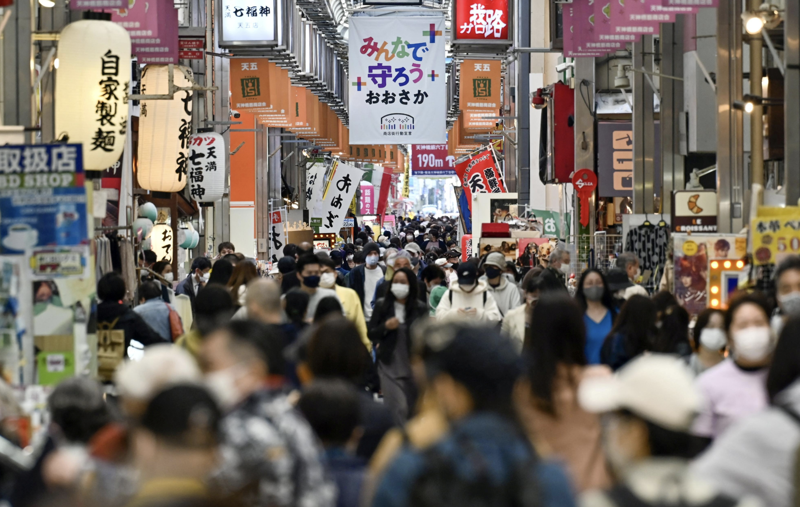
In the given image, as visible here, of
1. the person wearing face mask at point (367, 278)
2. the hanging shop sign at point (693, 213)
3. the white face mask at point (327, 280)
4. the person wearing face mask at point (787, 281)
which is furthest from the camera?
the person wearing face mask at point (367, 278)

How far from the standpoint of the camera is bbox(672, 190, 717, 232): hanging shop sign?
12391mm

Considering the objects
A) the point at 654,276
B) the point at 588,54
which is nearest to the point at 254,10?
the point at 588,54

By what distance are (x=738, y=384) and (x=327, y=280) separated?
465 centimetres

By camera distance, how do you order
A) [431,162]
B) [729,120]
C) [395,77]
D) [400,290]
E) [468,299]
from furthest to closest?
[431,162] < [395,77] < [729,120] < [468,299] < [400,290]

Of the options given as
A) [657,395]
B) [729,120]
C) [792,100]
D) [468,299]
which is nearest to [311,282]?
[468,299]

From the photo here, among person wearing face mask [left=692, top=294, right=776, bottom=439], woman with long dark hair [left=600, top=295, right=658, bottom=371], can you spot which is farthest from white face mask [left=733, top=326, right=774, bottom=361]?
woman with long dark hair [left=600, top=295, right=658, bottom=371]

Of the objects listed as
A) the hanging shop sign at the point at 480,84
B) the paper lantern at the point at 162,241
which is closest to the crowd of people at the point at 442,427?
the paper lantern at the point at 162,241

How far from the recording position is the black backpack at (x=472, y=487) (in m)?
2.63

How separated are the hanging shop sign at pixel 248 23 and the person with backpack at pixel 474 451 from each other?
18546 millimetres

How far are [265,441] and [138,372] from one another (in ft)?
1.37

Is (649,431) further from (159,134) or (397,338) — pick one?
(159,134)

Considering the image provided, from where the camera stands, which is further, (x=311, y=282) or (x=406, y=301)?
(x=406, y=301)

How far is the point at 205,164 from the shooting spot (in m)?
20.8

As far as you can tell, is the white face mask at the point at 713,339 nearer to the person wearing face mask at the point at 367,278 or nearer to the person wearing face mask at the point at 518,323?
the person wearing face mask at the point at 518,323
